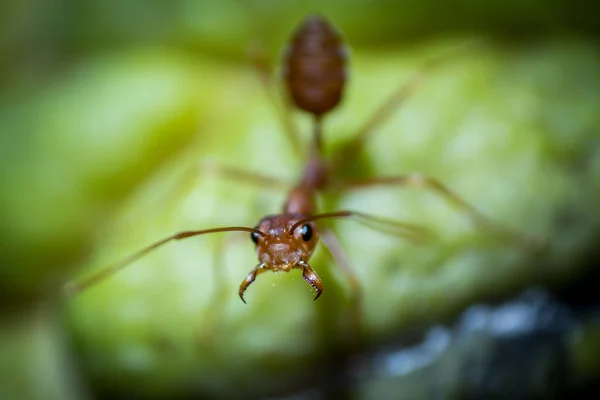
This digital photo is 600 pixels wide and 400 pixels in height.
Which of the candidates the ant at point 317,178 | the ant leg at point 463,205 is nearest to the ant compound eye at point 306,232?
the ant at point 317,178

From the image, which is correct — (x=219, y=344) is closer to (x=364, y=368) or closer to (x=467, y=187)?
(x=364, y=368)

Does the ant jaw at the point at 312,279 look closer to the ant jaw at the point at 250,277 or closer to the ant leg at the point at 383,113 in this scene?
the ant jaw at the point at 250,277

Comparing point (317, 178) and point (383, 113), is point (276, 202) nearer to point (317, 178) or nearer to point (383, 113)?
point (317, 178)

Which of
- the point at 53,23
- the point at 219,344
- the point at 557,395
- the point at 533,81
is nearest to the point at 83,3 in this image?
the point at 53,23

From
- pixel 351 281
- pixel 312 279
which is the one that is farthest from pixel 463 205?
pixel 312 279

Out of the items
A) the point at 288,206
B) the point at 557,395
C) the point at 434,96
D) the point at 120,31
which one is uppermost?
the point at 120,31

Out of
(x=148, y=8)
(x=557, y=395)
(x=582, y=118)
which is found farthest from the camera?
(x=148, y=8)
